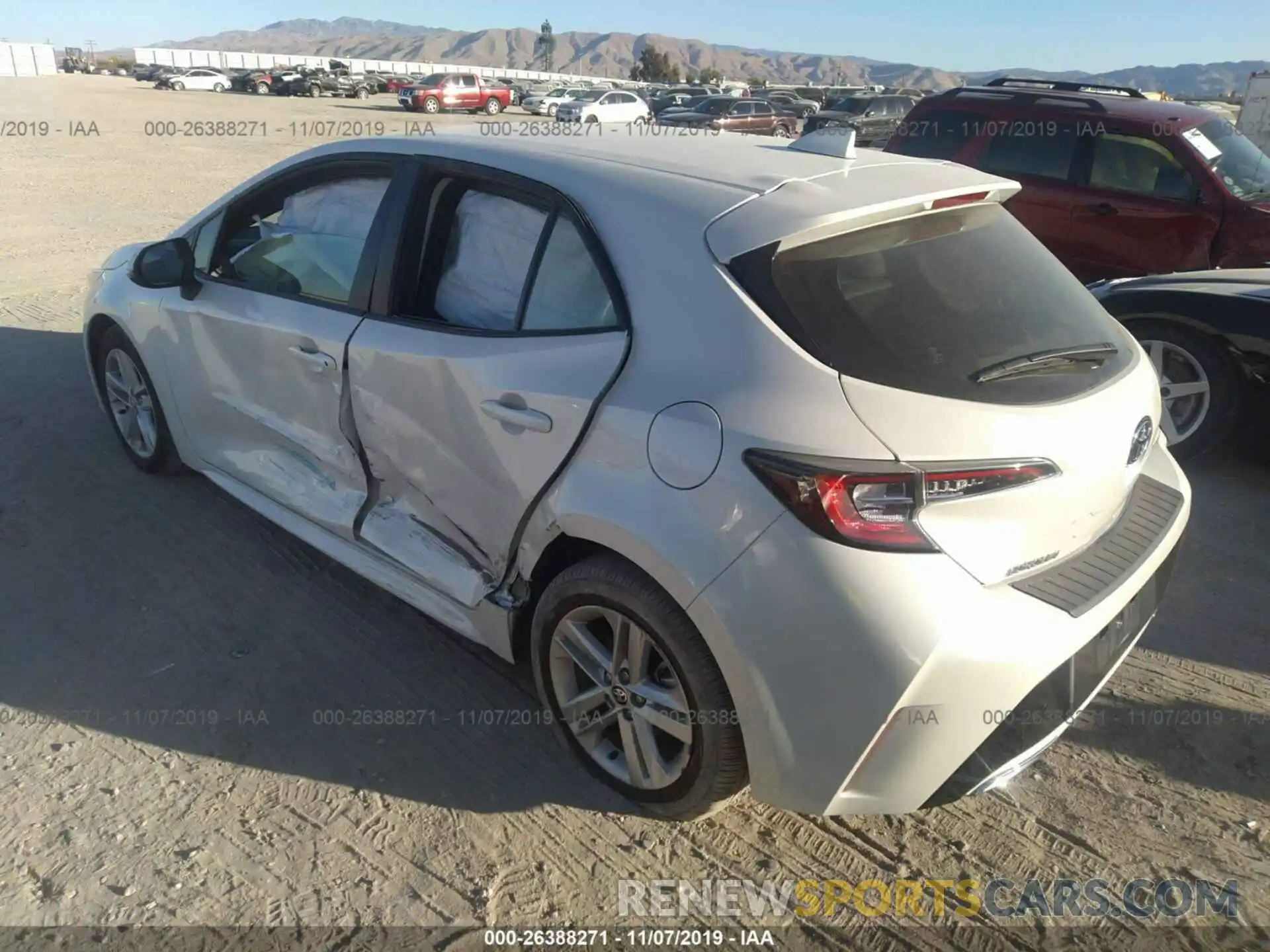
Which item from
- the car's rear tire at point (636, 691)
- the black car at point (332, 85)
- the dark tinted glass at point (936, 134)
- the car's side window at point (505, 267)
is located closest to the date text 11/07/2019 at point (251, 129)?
the dark tinted glass at point (936, 134)

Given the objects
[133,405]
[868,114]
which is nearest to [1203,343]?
[133,405]

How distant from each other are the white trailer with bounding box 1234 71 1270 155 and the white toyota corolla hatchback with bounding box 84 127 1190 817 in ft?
53.5

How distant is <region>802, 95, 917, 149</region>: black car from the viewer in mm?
22734

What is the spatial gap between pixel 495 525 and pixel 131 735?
4.35ft

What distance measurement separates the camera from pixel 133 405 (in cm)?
455

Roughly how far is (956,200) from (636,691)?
163 centimetres

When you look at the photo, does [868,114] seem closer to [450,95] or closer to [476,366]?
Answer: [450,95]

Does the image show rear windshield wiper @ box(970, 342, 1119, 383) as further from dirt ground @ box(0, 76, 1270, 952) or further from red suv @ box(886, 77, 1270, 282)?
red suv @ box(886, 77, 1270, 282)

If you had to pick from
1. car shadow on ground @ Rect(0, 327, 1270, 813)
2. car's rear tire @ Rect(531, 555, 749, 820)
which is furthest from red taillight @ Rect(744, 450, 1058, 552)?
car shadow on ground @ Rect(0, 327, 1270, 813)

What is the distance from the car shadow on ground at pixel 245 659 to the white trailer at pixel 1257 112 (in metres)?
17.2

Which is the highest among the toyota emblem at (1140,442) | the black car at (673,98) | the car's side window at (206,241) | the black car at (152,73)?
the car's side window at (206,241)

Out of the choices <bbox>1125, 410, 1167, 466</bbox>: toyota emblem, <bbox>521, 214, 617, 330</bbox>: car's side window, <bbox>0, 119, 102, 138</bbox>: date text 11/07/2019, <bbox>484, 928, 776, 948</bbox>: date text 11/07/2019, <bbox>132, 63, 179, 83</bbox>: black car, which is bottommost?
<bbox>132, 63, 179, 83</bbox>: black car

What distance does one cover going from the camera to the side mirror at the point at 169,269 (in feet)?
12.5

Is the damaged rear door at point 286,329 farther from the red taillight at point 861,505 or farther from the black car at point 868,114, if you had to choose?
the black car at point 868,114
